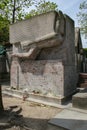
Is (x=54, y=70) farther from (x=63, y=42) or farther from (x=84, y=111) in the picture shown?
(x=84, y=111)

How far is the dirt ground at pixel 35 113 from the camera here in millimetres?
4872

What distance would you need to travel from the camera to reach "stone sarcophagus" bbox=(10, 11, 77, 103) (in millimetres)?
7242

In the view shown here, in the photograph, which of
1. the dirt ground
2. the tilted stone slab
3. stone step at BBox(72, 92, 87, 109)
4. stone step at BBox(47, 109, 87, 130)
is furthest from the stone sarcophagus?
stone step at BBox(47, 109, 87, 130)

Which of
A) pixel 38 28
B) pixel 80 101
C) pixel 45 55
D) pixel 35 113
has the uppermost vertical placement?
pixel 38 28

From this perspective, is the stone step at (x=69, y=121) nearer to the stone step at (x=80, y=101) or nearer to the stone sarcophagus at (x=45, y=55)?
the stone step at (x=80, y=101)

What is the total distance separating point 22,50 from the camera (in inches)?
330

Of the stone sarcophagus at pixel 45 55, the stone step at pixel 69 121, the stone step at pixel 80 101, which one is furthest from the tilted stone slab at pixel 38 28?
the stone step at pixel 69 121

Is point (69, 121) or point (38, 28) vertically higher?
point (38, 28)

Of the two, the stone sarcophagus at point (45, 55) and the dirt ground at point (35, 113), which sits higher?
the stone sarcophagus at point (45, 55)

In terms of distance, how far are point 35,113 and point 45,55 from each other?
2822 mm

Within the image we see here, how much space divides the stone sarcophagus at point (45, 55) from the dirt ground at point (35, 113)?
27.1 inches

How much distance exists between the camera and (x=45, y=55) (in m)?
7.83

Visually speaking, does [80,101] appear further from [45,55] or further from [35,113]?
[45,55]

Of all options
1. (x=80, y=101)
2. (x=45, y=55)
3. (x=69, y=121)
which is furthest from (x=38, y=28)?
(x=69, y=121)
